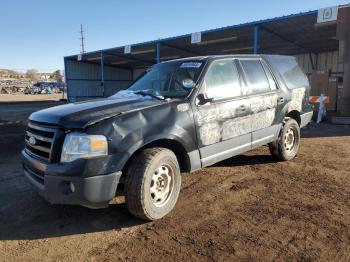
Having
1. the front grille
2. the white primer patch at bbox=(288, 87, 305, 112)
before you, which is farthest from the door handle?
the front grille

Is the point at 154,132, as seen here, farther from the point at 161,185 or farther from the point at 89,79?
the point at 89,79

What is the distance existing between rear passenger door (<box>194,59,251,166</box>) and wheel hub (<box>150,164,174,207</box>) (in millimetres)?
576

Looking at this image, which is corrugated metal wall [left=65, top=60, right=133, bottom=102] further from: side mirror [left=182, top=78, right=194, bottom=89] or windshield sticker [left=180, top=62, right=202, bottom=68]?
side mirror [left=182, top=78, right=194, bottom=89]

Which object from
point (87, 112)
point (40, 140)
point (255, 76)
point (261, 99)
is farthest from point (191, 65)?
point (40, 140)

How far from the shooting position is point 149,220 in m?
3.66

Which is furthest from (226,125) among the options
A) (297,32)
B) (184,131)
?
(297,32)

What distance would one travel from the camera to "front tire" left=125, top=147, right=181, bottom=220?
3420 mm

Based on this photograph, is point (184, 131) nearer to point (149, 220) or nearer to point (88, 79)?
point (149, 220)

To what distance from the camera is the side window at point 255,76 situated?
5039 millimetres

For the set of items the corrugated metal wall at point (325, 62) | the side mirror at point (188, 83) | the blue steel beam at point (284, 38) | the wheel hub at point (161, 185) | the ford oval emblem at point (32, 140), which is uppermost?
the blue steel beam at point (284, 38)

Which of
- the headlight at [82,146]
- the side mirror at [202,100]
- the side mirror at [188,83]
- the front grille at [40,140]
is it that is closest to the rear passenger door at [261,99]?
the side mirror at [202,100]

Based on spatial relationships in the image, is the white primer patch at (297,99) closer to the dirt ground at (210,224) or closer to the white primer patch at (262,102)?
the white primer patch at (262,102)

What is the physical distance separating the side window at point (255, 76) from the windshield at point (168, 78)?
97 cm

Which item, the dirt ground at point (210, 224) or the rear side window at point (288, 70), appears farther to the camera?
the rear side window at point (288, 70)
